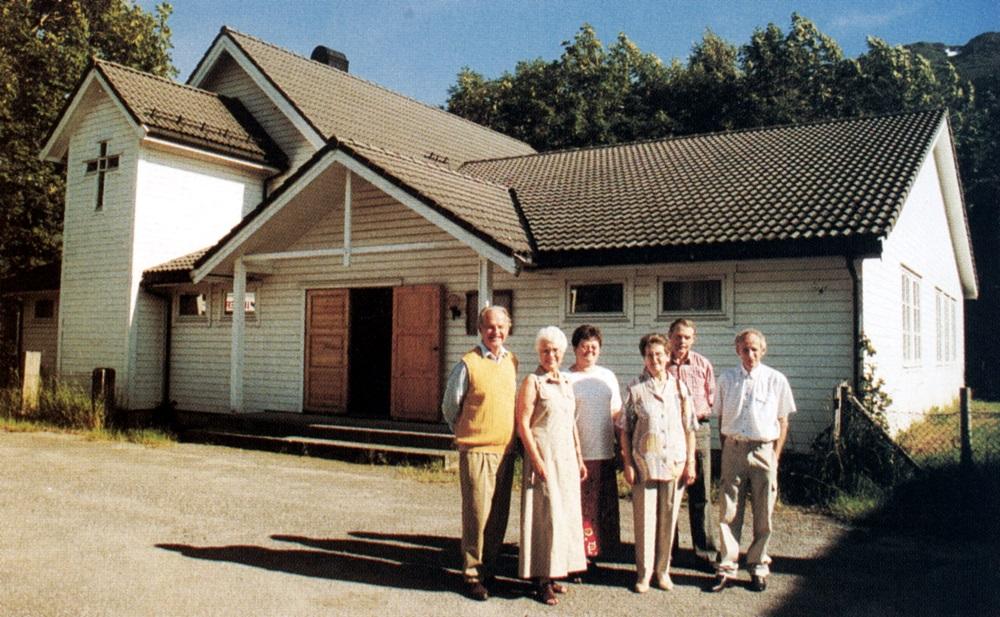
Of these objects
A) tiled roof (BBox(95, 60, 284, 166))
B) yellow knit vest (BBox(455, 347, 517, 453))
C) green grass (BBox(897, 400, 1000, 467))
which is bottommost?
green grass (BBox(897, 400, 1000, 467))

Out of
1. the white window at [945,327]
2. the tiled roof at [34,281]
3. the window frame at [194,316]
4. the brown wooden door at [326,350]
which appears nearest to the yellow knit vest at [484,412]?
the brown wooden door at [326,350]

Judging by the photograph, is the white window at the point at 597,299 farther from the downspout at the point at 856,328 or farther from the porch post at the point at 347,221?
the porch post at the point at 347,221

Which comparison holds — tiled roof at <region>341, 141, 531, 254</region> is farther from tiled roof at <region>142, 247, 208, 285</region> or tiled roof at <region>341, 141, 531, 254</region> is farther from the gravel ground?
tiled roof at <region>142, 247, 208, 285</region>

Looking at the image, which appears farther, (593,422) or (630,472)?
(593,422)

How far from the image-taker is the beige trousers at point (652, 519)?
5539 millimetres

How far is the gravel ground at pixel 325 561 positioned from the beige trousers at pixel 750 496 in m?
0.23

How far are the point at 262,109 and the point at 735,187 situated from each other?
1075cm

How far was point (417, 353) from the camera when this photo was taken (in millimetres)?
13586

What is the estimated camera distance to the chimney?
23516 mm

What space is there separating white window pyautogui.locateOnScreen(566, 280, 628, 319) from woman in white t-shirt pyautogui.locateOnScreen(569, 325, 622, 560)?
6448 mm

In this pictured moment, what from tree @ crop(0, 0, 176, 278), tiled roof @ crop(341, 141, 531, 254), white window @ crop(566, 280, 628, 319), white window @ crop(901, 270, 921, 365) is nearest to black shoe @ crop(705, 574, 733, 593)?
tiled roof @ crop(341, 141, 531, 254)

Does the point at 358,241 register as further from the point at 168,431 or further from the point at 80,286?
the point at 80,286

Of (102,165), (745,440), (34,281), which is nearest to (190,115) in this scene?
(102,165)

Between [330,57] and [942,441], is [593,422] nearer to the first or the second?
[942,441]
